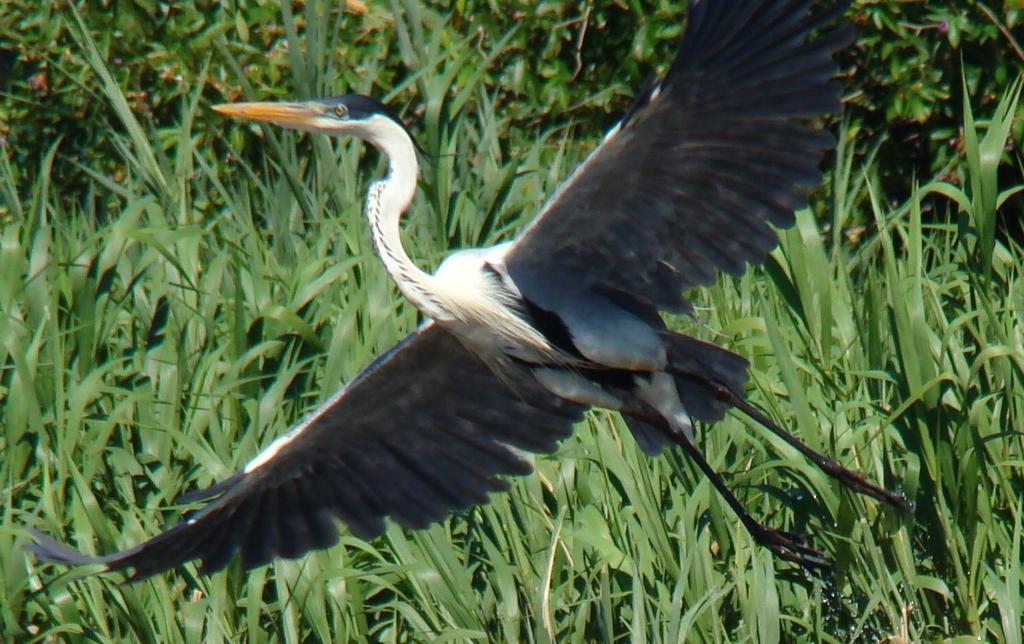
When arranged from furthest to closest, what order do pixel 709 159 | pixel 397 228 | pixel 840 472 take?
pixel 397 228, pixel 840 472, pixel 709 159

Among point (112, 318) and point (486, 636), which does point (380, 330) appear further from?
point (486, 636)

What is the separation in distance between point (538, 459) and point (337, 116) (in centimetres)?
110

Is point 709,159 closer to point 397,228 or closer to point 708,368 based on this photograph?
point 708,368

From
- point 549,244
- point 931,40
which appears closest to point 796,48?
point 549,244

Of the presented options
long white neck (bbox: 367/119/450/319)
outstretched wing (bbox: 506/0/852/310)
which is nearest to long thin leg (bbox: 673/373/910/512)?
outstretched wing (bbox: 506/0/852/310)

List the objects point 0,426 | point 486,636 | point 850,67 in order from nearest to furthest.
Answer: point 486,636, point 0,426, point 850,67

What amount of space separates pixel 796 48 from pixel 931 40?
Answer: 8.67 ft

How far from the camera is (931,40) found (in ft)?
20.6

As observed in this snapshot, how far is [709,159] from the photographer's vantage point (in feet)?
13.1

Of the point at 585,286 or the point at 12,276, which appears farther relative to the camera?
the point at 12,276

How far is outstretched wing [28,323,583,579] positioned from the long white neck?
265 millimetres

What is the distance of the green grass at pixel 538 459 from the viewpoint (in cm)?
421

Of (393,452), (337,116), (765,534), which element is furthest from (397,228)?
(765,534)

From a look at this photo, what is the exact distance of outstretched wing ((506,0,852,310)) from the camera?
3852mm
